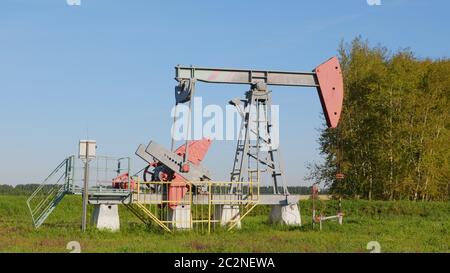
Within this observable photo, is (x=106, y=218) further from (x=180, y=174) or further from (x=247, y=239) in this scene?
(x=247, y=239)

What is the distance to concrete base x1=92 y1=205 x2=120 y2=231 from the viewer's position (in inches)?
546

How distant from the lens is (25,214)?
80.2 ft

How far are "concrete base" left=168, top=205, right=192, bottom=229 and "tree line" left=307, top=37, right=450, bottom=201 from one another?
17.5m

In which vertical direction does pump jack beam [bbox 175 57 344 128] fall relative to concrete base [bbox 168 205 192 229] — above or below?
above

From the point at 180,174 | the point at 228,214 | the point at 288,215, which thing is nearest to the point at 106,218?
the point at 180,174

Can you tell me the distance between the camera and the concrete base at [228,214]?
14.7 metres

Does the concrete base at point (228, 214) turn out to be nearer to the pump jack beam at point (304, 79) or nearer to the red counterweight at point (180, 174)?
the red counterweight at point (180, 174)

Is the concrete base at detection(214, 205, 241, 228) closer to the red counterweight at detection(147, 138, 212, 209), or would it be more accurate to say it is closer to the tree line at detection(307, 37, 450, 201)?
the red counterweight at detection(147, 138, 212, 209)

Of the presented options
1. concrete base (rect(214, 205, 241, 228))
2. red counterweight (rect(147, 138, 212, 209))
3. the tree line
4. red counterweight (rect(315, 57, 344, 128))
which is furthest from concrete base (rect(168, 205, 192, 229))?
the tree line

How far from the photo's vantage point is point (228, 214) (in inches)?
581
